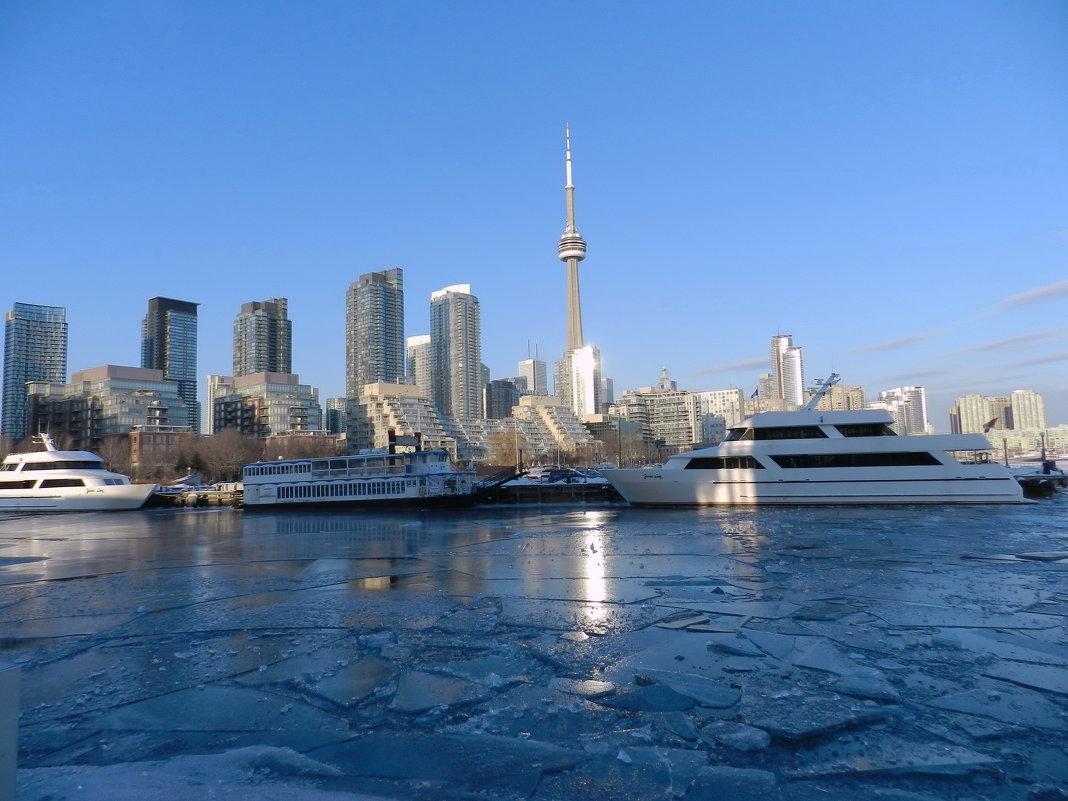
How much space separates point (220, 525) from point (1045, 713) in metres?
37.2

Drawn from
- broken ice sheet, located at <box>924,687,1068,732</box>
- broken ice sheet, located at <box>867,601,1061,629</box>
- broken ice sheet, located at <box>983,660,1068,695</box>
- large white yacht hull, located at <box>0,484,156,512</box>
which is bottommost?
large white yacht hull, located at <box>0,484,156,512</box>

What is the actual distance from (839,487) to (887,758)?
33.6 m

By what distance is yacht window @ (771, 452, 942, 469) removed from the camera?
3494cm

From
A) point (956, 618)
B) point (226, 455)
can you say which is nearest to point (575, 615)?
point (956, 618)

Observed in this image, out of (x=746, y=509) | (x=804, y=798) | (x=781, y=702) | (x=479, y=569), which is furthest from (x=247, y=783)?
(x=746, y=509)

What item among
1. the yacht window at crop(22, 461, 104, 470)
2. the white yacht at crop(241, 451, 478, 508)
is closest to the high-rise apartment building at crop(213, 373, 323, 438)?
the yacht window at crop(22, 461, 104, 470)

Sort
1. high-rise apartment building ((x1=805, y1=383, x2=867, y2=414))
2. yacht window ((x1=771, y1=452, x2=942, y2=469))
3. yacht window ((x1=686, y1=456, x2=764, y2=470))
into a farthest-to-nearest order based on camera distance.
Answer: high-rise apartment building ((x1=805, y1=383, x2=867, y2=414)) → yacht window ((x1=686, y1=456, x2=764, y2=470)) → yacht window ((x1=771, y1=452, x2=942, y2=469))

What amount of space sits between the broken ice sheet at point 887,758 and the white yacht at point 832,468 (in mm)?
32362

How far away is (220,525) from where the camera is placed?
35406 mm

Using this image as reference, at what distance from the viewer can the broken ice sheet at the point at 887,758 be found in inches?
194

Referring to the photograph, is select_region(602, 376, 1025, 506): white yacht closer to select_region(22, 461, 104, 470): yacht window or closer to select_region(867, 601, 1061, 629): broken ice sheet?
select_region(867, 601, 1061, 629): broken ice sheet

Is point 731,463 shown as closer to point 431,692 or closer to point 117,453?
point 431,692

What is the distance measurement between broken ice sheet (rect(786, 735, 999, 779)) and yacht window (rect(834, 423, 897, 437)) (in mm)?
33493

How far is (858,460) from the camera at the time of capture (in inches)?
1396
